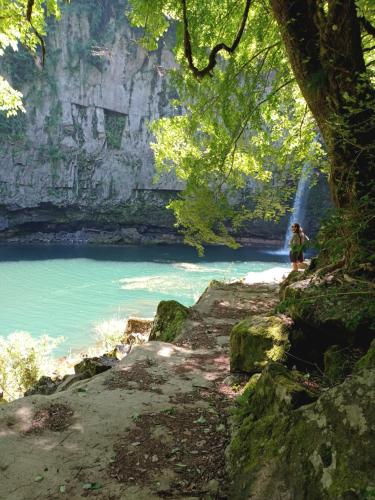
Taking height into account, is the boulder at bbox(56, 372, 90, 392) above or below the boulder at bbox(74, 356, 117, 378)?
below

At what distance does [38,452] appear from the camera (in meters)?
3.68

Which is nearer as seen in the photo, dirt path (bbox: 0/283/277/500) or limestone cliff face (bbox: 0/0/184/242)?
dirt path (bbox: 0/283/277/500)

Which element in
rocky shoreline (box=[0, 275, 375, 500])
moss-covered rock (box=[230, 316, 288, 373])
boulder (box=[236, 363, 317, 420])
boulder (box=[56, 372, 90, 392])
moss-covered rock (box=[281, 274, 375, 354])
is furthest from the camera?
boulder (box=[56, 372, 90, 392])

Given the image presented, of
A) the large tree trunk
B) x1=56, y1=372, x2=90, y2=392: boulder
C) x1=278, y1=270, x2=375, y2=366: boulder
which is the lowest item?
x1=56, y1=372, x2=90, y2=392: boulder

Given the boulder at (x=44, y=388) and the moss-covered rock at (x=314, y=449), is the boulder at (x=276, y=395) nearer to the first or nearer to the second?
the moss-covered rock at (x=314, y=449)

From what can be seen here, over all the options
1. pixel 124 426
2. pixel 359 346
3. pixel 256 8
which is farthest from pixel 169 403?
pixel 256 8

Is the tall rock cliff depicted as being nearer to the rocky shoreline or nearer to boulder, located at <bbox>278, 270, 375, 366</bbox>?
the rocky shoreline

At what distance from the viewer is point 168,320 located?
8727 mm

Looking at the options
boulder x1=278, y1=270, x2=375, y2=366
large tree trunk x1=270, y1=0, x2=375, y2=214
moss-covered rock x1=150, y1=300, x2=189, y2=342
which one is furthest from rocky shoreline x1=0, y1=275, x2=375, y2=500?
moss-covered rock x1=150, y1=300, x2=189, y2=342

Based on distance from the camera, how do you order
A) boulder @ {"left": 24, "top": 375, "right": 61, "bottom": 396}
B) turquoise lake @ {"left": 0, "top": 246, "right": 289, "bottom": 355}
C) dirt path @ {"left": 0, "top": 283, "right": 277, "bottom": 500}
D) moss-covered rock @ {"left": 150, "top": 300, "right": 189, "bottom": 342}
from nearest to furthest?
1. dirt path @ {"left": 0, "top": 283, "right": 277, "bottom": 500}
2. boulder @ {"left": 24, "top": 375, "right": 61, "bottom": 396}
3. moss-covered rock @ {"left": 150, "top": 300, "right": 189, "bottom": 342}
4. turquoise lake @ {"left": 0, "top": 246, "right": 289, "bottom": 355}

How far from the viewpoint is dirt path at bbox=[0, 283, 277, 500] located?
317 centimetres

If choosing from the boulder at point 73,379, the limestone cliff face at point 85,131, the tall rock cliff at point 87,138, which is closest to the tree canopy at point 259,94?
the boulder at point 73,379

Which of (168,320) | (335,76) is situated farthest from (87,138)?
(335,76)

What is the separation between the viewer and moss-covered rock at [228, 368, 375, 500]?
2139 millimetres
